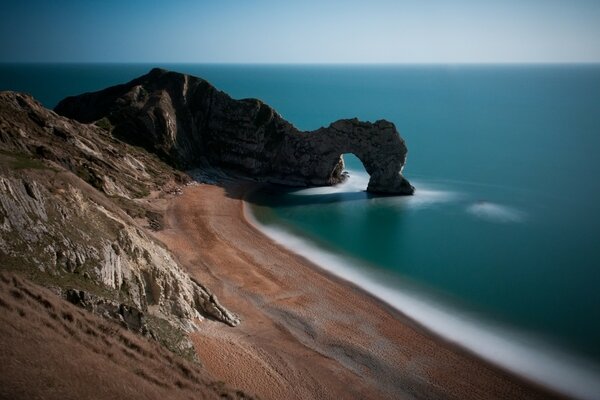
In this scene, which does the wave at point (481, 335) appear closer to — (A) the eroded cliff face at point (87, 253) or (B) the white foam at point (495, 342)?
(B) the white foam at point (495, 342)

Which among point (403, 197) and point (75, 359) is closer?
point (75, 359)

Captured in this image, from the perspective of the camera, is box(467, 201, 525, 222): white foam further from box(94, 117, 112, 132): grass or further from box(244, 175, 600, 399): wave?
box(94, 117, 112, 132): grass

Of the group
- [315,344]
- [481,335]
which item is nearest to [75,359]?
[315,344]

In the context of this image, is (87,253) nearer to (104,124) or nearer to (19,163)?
(19,163)

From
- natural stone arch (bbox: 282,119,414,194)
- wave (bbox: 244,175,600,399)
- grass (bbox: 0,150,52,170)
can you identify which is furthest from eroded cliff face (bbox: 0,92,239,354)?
natural stone arch (bbox: 282,119,414,194)

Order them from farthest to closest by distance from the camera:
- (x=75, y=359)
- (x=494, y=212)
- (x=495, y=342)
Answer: (x=494, y=212), (x=495, y=342), (x=75, y=359)

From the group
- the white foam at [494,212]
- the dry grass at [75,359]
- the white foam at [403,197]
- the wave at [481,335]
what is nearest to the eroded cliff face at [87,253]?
the dry grass at [75,359]

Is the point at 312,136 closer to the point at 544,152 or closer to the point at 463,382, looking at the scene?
the point at 463,382
